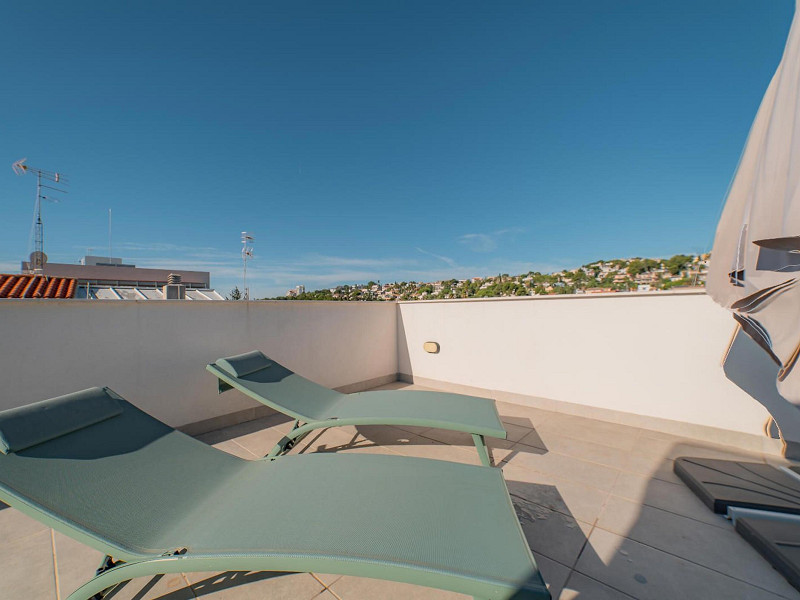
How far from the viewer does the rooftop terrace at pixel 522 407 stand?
4.89ft

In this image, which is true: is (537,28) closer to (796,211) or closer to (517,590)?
(796,211)

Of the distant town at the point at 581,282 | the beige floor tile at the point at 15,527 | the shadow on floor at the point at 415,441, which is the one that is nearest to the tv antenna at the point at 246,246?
the distant town at the point at 581,282

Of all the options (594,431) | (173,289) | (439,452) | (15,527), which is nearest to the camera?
(15,527)

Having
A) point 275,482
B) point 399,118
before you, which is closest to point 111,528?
point 275,482

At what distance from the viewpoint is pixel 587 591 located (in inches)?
54.7

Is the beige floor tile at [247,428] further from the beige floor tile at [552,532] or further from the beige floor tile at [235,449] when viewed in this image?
the beige floor tile at [552,532]

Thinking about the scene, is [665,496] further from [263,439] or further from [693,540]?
[263,439]

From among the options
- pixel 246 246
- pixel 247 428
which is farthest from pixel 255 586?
pixel 246 246

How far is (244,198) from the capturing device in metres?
16.7

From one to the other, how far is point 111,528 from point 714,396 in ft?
14.6

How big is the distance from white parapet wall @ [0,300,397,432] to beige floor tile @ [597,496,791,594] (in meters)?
3.52

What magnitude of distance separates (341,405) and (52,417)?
71.3 inches

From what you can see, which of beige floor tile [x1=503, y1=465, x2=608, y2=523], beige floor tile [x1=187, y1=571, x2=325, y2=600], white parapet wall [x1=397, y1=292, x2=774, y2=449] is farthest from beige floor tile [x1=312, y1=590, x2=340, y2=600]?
white parapet wall [x1=397, y1=292, x2=774, y2=449]

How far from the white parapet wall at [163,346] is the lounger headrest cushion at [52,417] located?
3.46ft
